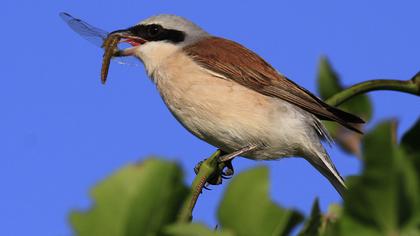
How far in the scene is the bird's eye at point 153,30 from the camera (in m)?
5.38

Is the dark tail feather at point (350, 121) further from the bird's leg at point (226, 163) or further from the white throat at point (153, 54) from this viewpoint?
the white throat at point (153, 54)

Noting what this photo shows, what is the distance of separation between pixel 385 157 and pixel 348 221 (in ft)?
0.41

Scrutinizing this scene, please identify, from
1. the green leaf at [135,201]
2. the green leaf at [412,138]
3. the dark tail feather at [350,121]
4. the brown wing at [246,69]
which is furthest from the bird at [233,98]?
the green leaf at [135,201]

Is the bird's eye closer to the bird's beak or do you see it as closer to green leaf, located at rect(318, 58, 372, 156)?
the bird's beak

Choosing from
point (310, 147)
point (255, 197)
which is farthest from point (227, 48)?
point (255, 197)

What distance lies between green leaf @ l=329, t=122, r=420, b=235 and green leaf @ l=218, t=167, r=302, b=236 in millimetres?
139

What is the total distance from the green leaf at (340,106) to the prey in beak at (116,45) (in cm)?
221

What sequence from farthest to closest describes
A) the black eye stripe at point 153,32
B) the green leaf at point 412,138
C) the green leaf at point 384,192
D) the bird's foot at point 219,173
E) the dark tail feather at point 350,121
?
the black eye stripe at point 153,32, the bird's foot at point 219,173, the dark tail feather at point 350,121, the green leaf at point 412,138, the green leaf at point 384,192

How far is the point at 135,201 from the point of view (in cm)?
116

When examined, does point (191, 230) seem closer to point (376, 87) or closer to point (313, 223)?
point (313, 223)

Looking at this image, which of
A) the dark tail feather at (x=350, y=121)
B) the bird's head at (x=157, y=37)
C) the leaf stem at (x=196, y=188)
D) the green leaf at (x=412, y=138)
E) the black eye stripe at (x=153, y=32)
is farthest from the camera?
the black eye stripe at (x=153, y=32)

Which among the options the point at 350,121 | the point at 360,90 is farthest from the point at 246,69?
the point at 360,90

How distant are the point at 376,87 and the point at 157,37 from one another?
10.8ft

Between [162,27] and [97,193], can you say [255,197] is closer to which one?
[97,193]
